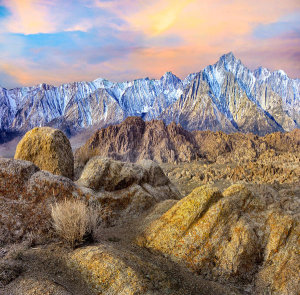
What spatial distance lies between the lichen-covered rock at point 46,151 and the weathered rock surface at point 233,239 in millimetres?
6920

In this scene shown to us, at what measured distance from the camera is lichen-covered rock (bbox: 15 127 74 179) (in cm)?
1374

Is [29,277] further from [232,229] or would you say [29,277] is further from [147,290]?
[232,229]

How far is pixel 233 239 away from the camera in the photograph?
28.5 feet

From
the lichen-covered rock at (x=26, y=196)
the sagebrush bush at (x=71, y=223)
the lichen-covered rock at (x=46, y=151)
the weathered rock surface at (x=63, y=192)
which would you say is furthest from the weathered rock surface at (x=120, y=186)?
the sagebrush bush at (x=71, y=223)

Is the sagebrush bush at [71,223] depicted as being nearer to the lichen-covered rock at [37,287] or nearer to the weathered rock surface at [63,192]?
the weathered rock surface at [63,192]

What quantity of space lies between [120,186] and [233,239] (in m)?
6.92

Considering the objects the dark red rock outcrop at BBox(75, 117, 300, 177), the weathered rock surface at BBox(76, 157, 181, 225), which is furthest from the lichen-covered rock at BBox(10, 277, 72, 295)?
the dark red rock outcrop at BBox(75, 117, 300, 177)

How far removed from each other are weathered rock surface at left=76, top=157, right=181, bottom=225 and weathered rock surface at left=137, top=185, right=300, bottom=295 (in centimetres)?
286

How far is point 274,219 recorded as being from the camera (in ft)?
30.8

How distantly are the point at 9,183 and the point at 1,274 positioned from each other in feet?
15.3

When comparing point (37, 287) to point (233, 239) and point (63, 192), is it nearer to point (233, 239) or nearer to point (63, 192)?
point (63, 192)

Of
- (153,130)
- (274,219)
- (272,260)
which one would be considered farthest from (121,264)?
(153,130)

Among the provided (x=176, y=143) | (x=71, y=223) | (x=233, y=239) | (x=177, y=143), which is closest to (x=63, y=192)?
(x=71, y=223)

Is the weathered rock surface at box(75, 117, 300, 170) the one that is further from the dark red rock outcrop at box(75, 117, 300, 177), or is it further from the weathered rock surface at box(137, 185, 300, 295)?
the weathered rock surface at box(137, 185, 300, 295)
